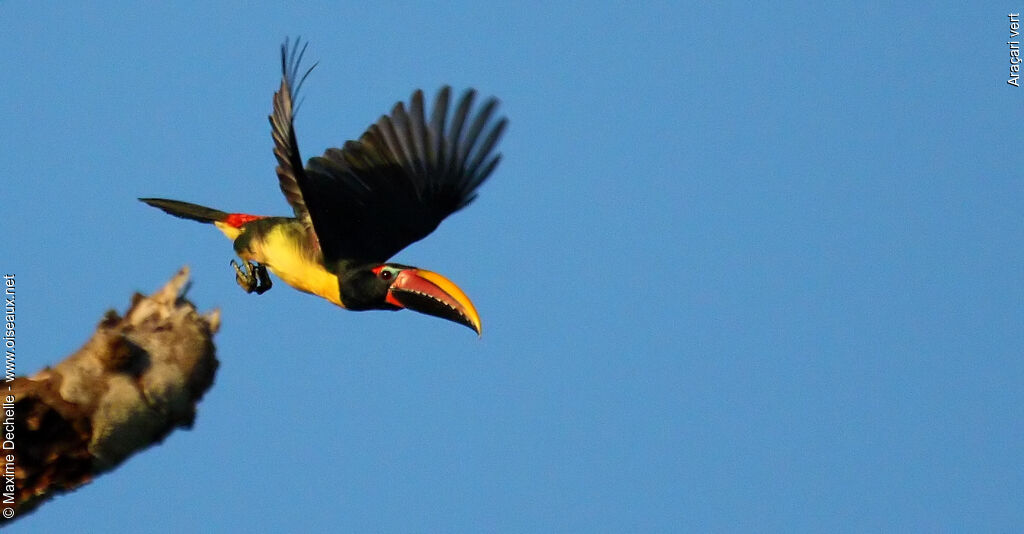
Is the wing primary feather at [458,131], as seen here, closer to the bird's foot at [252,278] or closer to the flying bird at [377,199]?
the flying bird at [377,199]

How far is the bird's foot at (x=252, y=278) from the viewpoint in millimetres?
9078

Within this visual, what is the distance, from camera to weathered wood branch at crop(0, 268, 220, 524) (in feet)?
16.7

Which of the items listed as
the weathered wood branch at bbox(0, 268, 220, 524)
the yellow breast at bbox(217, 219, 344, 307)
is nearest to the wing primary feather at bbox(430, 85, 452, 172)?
the yellow breast at bbox(217, 219, 344, 307)

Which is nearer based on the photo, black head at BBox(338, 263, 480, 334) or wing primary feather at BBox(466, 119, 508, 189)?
black head at BBox(338, 263, 480, 334)

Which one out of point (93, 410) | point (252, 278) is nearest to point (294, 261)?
point (252, 278)

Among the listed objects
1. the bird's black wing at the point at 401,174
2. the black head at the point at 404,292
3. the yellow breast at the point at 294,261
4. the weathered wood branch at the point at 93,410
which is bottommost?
the weathered wood branch at the point at 93,410

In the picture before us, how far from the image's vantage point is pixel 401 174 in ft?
28.4

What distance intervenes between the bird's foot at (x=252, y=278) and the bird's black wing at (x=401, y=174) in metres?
0.86

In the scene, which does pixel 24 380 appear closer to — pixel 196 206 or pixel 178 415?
pixel 178 415

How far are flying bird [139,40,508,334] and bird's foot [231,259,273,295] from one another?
20 cm

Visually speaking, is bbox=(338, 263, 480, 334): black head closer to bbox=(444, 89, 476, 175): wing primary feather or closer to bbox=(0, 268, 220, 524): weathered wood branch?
bbox=(444, 89, 476, 175): wing primary feather

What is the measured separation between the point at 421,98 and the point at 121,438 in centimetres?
394

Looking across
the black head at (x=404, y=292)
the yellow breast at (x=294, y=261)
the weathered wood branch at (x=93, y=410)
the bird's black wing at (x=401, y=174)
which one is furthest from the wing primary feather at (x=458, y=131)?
the weathered wood branch at (x=93, y=410)

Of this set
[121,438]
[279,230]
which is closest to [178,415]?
[121,438]
